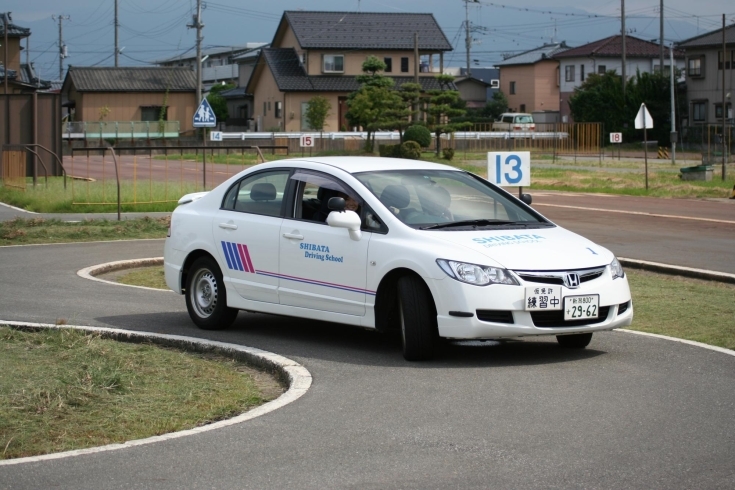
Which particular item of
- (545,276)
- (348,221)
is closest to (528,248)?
(545,276)

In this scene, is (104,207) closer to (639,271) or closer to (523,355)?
(639,271)

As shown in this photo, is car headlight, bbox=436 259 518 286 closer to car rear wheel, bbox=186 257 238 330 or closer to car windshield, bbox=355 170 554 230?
car windshield, bbox=355 170 554 230

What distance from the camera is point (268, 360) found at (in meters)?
8.17

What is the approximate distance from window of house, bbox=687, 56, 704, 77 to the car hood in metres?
70.1

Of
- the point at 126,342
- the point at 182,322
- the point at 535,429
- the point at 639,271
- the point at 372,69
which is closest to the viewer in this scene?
the point at 535,429

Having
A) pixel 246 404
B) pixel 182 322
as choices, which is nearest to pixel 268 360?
pixel 246 404

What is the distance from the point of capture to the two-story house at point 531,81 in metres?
97.9

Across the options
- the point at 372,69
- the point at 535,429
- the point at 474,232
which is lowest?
the point at 535,429

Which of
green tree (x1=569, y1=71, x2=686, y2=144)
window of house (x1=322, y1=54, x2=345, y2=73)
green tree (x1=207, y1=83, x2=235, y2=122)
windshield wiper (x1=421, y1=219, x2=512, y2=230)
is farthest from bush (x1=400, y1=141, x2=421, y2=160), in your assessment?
windshield wiper (x1=421, y1=219, x2=512, y2=230)

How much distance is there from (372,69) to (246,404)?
6436 centimetres

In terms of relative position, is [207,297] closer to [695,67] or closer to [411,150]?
[411,150]

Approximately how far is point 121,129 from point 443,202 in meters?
73.5

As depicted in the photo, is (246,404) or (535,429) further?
(246,404)

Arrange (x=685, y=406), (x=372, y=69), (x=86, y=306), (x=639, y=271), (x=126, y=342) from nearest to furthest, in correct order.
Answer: (x=685, y=406), (x=126, y=342), (x=86, y=306), (x=639, y=271), (x=372, y=69)
